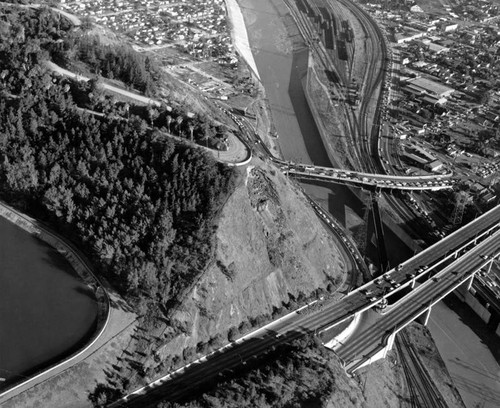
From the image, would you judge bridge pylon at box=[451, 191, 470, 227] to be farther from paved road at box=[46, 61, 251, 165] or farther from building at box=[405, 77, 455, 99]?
building at box=[405, 77, 455, 99]

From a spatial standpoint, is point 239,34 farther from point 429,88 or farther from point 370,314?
point 370,314

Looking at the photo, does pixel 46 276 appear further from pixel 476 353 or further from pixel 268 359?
pixel 476 353

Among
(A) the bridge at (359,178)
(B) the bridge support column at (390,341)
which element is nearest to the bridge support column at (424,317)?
(B) the bridge support column at (390,341)

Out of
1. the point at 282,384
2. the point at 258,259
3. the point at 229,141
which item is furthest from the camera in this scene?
the point at 229,141

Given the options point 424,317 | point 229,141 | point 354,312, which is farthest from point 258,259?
point 424,317

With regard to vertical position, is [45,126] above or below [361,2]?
above

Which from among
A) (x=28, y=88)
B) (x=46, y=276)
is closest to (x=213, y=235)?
(x=46, y=276)
